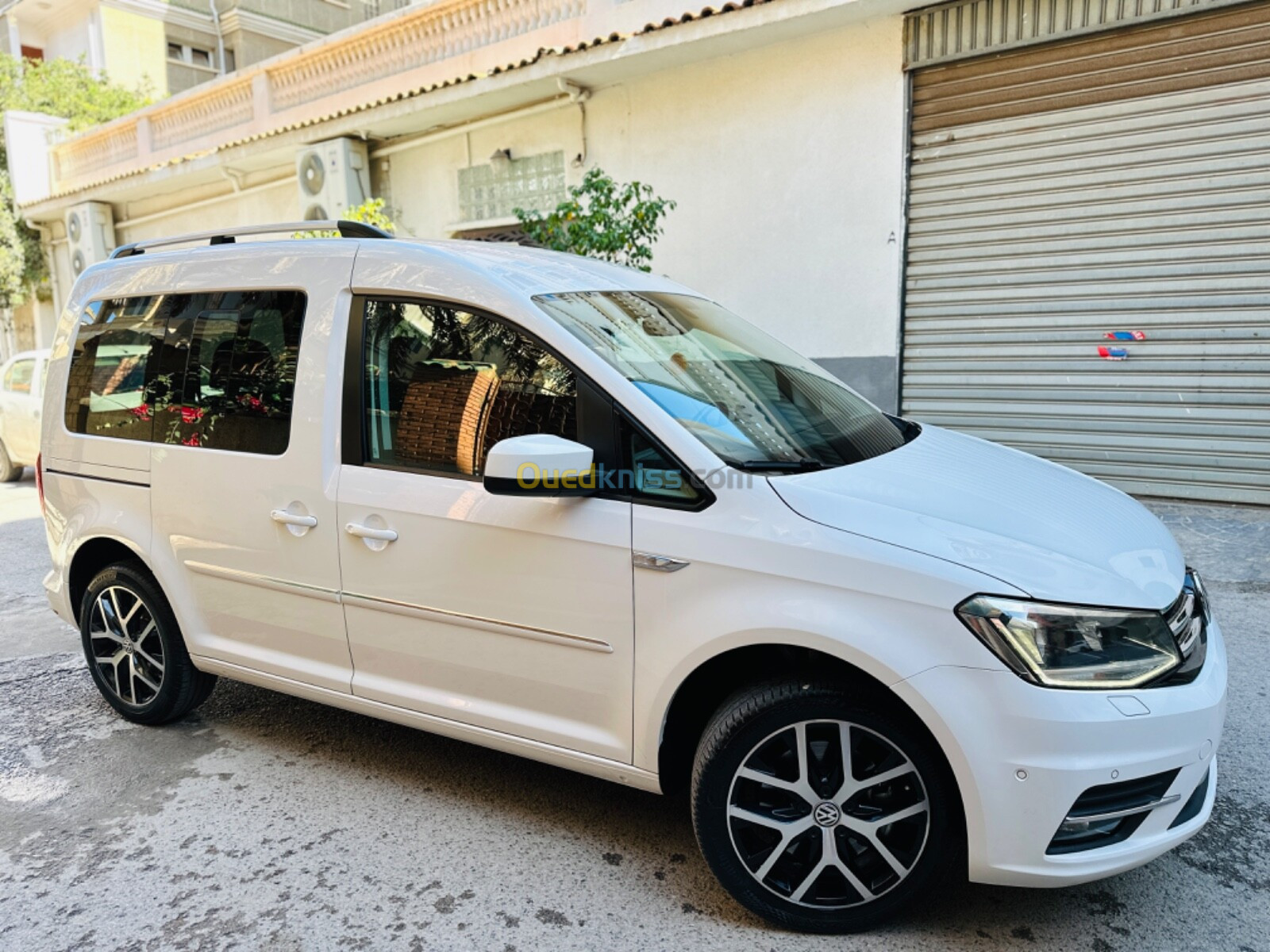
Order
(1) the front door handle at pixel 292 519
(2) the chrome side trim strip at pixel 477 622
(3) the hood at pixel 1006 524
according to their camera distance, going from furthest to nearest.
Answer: (1) the front door handle at pixel 292 519 < (2) the chrome side trim strip at pixel 477 622 < (3) the hood at pixel 1006 524

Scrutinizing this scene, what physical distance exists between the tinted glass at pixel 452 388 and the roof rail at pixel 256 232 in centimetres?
52

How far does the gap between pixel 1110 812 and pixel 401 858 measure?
200 centimetres

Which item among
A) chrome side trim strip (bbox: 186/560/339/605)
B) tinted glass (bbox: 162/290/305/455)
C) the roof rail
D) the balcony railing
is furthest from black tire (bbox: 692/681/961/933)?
the balcony railing

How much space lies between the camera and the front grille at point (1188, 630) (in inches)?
87.3

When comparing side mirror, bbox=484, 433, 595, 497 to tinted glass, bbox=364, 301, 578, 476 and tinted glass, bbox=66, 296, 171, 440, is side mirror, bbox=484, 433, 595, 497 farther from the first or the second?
tinted glass, bbox=66, 296, 171, 440

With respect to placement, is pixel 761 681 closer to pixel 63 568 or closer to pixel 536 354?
pixel 536 354

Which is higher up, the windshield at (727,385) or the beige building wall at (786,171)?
the beige building wall at (786,171)

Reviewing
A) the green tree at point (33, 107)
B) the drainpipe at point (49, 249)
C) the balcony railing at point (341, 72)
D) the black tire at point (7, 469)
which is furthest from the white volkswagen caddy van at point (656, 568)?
the drainpipe at point (49, 249)

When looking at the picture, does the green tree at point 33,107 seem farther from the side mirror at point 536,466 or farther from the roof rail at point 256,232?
the side mirror at point 536,466

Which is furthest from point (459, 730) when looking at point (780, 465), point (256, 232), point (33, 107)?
point (33, 107)

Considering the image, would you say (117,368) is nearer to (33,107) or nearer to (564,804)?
(564,804)

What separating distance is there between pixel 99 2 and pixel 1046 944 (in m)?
29.1

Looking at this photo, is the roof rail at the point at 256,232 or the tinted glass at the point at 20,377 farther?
the tinted glass at the point at 20,377

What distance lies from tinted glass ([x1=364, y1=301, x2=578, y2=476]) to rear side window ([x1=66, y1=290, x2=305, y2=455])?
380mm
